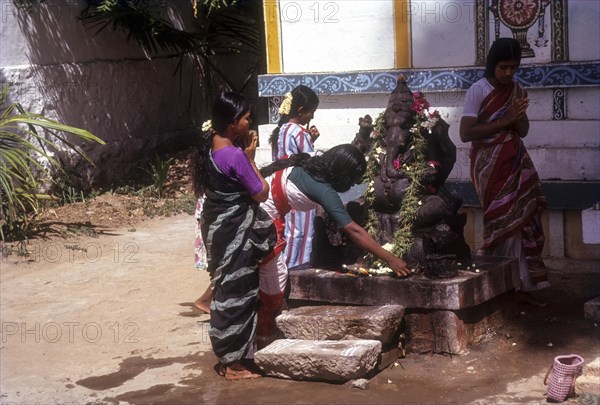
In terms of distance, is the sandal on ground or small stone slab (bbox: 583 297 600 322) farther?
Answer: the sandal on ground

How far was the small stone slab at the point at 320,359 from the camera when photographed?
5.13m

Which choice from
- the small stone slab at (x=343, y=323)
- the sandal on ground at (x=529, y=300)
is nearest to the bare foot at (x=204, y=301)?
the small stone slab at (x=343, y=323)

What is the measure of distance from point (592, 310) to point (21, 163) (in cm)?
536

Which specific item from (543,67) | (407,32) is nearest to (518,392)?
(543,67)

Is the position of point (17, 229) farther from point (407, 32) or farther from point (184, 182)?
point (407, 32)

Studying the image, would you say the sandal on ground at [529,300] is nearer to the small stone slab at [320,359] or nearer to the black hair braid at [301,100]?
the small stone slab at [320,359]

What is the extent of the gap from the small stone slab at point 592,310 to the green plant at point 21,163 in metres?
4.88

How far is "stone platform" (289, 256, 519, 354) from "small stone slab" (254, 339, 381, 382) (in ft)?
1.36

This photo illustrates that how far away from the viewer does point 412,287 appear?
219 inches

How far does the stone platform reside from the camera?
550cm

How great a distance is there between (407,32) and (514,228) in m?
2.33

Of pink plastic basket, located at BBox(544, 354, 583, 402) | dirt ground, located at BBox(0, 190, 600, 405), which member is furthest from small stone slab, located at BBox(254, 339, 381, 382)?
pink plastic basket, located at BBox(544, 354, 583, 402)

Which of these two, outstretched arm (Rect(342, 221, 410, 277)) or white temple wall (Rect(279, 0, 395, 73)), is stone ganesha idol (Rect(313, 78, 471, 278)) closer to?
outstretched arm (Rect(342, 221, 410, 277))

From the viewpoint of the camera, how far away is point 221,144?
5438 mm
